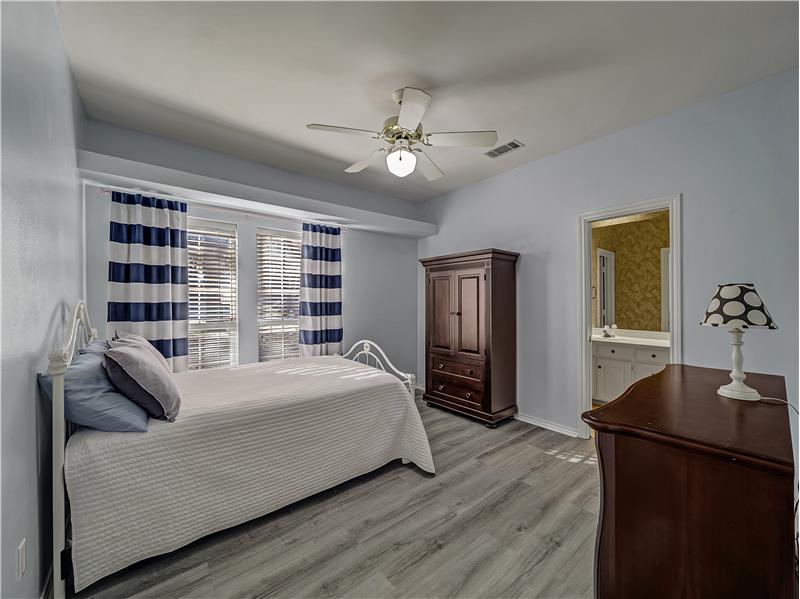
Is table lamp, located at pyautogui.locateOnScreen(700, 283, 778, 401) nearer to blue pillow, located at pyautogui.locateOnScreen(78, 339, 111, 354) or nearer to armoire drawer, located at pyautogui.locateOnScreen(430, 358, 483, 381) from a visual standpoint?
armoire drawer, located at pyautogui.locateOnScreen(430, 358, 483, 381)

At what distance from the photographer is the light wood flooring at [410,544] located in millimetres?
1586

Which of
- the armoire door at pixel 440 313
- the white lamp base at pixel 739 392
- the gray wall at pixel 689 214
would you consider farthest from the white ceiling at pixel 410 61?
the white lamp base at pixel 739 392

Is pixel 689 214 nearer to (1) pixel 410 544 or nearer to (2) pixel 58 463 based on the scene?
(1) pixel 410 544

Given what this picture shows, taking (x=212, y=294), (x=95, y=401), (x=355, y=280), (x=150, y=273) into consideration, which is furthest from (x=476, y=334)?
(x=150, y=273)

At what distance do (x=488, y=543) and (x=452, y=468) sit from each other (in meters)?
0.79

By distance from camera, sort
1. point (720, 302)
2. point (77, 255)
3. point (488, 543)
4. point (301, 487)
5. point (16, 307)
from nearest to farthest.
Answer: point (16, 307), point (720, 302), point (488, 543), point (301, 487), point (77, 255)

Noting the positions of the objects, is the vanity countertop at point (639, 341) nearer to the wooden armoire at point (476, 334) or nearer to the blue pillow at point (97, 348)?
the wooden armoire at point (476, 334)

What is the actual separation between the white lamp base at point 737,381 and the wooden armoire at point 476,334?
81.0 inches

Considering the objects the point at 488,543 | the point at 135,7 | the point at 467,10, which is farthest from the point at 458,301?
the point at 135,7

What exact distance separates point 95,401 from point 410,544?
1.72 metres

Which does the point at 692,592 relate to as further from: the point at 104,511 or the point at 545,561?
the point at 104,511

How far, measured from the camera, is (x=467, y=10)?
5.57 feet

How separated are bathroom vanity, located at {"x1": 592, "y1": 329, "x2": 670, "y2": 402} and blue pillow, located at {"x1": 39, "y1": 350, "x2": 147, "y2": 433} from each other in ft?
14.1

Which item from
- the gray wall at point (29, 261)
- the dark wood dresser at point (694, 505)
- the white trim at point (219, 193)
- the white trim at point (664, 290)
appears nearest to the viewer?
the dark wood dresser at point (694, 505)
